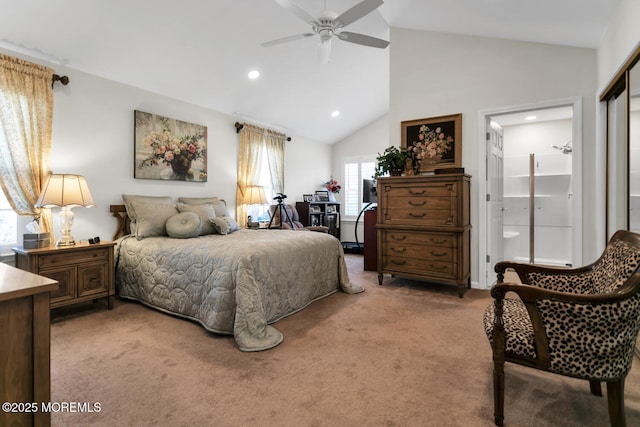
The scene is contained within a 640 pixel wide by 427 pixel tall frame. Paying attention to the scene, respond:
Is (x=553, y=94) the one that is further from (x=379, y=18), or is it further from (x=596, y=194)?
(x=379, y=18)

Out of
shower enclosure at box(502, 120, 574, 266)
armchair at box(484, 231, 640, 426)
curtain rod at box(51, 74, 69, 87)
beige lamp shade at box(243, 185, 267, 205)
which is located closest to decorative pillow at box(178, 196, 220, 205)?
beige lamp shade at box(243, 185, 267, 205)

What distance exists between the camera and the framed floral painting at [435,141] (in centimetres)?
395

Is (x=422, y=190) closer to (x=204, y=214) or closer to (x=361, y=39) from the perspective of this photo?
(x=361, y=39)

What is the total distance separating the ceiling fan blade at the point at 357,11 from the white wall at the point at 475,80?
69.3 inches

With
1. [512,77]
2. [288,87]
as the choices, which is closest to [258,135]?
[288,87]

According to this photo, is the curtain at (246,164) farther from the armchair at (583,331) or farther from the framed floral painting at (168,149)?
the armchair at (583,331)

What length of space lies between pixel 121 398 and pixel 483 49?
4.58m

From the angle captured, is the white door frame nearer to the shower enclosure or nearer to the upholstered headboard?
the shower enclosure

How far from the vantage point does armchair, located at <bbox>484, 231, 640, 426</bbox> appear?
1355mm

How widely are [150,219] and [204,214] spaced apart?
563 millimetres

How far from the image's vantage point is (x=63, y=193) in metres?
2.89

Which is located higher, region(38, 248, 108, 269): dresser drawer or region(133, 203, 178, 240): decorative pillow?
region(133, 203, 178, 240): decorative pillow

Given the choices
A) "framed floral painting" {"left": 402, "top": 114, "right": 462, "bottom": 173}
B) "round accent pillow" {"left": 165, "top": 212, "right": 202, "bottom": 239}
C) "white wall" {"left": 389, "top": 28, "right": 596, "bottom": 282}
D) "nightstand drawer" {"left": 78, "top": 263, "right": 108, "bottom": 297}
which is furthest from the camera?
"framed floral painting" {"left": 402, "top": 114, "right": 462, "bottom": 173}

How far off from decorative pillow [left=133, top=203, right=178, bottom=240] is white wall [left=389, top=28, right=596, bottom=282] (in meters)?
3.01
